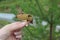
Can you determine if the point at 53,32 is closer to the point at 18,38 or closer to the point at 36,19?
the point at 36,19

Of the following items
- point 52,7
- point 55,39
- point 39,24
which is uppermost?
point 52,7

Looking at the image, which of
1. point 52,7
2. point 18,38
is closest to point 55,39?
point 52,7

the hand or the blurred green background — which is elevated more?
the hand

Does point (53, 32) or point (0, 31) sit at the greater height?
point (0, 31)

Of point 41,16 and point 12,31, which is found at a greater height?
point 12,31

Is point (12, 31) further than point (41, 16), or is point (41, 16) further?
point (41, 16)

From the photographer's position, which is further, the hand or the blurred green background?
the blurred green background

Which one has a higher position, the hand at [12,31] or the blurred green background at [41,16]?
the hand at [12,31]

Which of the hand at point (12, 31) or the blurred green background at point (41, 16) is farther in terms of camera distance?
the blurred green background at point (41, 16)
